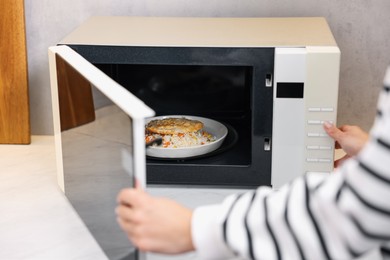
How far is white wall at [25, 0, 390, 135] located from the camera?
138cm

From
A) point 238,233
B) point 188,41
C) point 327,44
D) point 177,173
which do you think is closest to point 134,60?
point 188,41

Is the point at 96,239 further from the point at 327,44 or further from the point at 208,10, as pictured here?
the point at 208,10

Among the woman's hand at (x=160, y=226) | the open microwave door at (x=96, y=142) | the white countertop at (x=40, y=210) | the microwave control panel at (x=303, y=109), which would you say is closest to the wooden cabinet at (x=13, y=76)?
the white countertop at (x=40, y=210)

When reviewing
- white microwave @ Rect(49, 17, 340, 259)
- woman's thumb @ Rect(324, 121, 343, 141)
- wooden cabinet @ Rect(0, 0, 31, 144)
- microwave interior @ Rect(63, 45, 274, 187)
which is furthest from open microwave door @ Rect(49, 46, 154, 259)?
woman's thumb @ Rect(324, 121, 343, 141)

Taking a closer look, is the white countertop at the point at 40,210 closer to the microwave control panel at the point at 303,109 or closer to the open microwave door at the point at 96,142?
the open microwave door at the point at 96,142

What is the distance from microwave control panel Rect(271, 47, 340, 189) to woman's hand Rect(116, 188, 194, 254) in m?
0.46

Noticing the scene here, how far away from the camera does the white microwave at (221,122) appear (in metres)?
0.92

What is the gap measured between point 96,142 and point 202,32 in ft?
1.30

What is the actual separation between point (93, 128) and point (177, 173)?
285mm

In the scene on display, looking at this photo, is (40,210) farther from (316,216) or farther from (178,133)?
(316,216)

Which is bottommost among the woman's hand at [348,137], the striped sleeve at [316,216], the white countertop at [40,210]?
the white countertop at [40,210]

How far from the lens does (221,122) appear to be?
1.33 metres

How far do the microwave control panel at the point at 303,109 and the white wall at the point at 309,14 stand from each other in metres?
0.34

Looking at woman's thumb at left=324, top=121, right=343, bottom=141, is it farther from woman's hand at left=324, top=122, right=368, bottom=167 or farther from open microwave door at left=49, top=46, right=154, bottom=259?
open microwave door at left=49, top=46, right=154, bottom=259
